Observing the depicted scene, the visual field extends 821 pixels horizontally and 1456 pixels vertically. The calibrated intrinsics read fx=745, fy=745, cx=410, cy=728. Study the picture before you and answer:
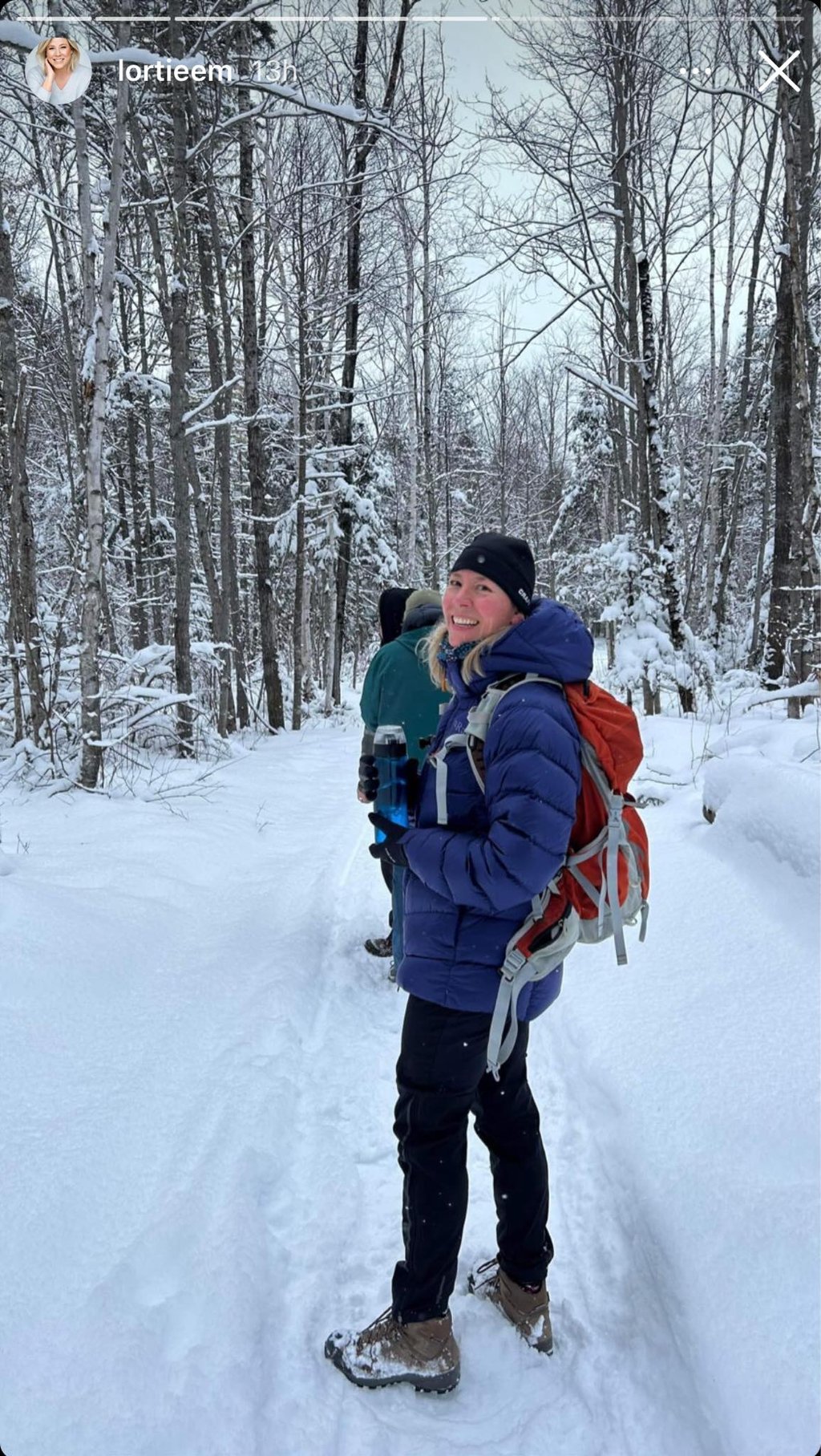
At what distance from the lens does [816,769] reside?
4.66 m

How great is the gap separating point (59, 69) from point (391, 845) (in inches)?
270

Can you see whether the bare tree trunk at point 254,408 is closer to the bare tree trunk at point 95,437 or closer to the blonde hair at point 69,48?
the bare tree trunk at point 95,437

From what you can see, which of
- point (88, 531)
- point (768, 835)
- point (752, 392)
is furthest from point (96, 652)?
point (752, 392)

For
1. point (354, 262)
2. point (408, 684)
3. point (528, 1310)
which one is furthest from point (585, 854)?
point (354, 262)

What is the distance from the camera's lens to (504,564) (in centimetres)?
196

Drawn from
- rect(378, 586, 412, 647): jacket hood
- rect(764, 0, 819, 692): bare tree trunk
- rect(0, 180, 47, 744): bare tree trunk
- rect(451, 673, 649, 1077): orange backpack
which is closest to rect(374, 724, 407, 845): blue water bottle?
rect(451, 673, 649, 1077): orange backpack

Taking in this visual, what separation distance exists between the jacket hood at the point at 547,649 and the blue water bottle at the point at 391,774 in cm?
39

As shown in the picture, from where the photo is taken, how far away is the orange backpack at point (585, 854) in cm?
185

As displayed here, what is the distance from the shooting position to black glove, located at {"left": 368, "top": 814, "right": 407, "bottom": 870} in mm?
1962

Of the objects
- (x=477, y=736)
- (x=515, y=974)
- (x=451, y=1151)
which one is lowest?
(x=451, y=1151)

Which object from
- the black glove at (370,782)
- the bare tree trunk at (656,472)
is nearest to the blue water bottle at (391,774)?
the black glove at (370,782)

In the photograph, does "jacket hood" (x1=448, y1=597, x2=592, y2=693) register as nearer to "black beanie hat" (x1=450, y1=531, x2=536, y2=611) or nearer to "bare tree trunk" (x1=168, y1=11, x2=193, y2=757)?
"black beanie hat" (x1=450, y1=531, x2=536, y2=611)

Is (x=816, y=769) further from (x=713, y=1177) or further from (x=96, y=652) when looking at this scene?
(x=96, y=652)

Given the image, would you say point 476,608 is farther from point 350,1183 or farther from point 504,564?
point 350,1183
